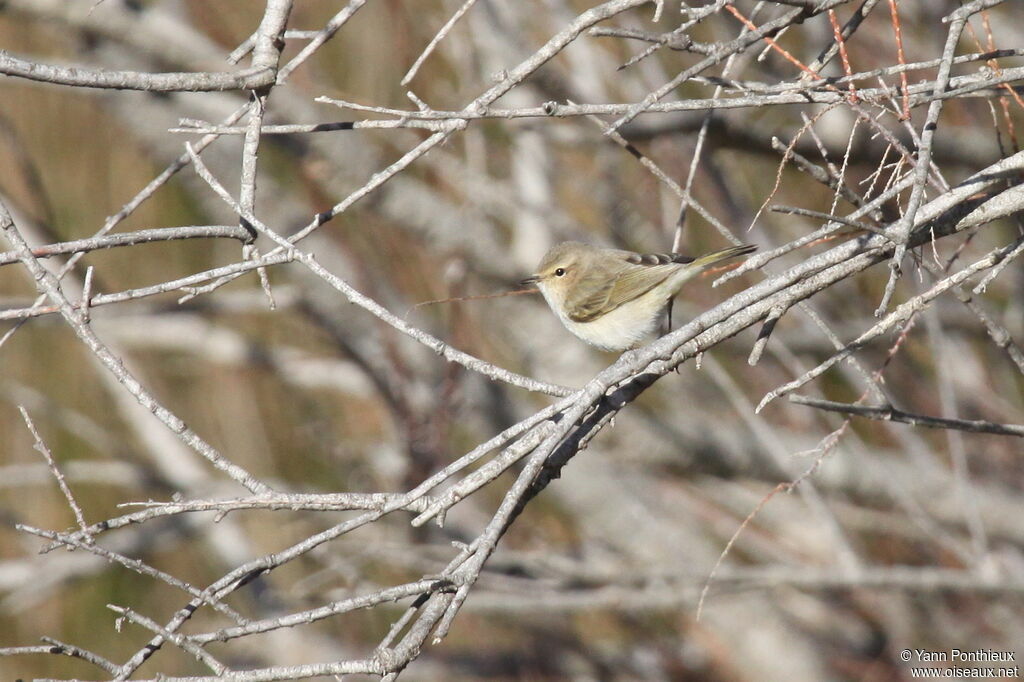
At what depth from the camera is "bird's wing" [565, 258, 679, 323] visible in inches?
159

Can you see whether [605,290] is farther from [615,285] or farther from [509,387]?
[509,387]

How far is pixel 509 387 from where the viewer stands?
555 cm

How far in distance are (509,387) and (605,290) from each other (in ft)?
5.02

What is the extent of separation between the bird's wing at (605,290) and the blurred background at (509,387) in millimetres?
585

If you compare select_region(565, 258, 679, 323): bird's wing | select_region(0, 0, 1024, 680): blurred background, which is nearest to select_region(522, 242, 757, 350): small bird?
select_region(565, 258, 679, 323): bird's wing

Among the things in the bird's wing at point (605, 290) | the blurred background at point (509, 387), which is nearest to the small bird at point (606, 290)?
the bird's wing at point (605, 290)

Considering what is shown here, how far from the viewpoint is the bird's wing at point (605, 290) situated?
4.03 m

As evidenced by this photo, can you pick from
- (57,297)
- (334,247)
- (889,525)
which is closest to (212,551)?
(334,247)

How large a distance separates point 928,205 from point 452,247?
3418mm

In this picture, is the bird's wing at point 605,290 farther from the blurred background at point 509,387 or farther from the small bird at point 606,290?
the blurred background at point 509,387

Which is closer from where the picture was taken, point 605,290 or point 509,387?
point 605,290

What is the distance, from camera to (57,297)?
186 cm

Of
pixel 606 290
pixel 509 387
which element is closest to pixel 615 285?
pixel 606 290

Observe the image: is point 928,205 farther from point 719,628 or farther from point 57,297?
point 719,628
